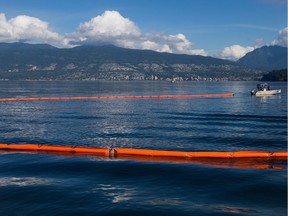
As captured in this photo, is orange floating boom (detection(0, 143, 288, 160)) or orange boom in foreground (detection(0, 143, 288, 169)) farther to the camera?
orange floating boom (detection(0, 143, 288, 160))

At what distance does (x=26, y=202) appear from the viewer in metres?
18.1

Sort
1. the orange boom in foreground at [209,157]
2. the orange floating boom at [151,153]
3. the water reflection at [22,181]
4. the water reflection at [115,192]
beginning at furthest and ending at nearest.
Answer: the orange floating boom at [151,153], the orange boom in foreground at [209,157], the water reflection at [22,181], the water reflection at [115,192]

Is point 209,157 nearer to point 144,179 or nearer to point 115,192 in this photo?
point 144,179

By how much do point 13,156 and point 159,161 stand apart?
11.5 metres

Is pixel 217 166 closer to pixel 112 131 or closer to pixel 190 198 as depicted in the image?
pixel 190 198

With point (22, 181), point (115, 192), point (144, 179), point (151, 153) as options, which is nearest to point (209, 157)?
point (151, 153)

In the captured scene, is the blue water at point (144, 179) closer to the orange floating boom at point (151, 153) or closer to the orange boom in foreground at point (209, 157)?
the orange boom in foreground at point (209, 157)

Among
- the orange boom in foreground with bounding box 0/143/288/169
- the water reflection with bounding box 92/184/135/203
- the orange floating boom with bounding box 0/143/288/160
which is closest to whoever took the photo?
the water reflection with bounding box 92/184/135/203

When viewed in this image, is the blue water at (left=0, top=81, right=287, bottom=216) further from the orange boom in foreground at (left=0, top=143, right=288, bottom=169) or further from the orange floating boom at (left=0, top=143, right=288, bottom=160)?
the orange floating boom at (left=0, top=143, right=288, bottom=160)

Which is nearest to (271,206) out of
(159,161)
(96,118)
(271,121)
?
(159,161)

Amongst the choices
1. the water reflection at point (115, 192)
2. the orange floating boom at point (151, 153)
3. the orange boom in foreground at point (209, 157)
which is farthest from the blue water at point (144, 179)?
the orange floating boom at point (151, 153)

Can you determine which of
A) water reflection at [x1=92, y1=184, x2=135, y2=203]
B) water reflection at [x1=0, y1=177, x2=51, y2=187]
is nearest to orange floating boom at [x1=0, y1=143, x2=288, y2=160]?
water reflection at [x1=0, y1=177, x2=51, y2=187]

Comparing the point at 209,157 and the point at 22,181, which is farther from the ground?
the point at 209,157

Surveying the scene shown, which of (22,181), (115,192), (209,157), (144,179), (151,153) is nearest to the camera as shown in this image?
(115,192)
